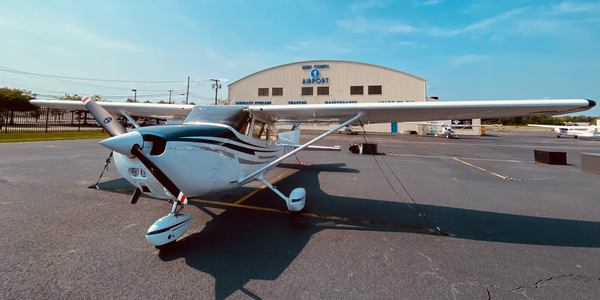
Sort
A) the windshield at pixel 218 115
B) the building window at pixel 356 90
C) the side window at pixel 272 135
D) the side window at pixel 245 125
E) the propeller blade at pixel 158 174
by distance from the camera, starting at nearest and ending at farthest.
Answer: the propeller blade at pixel 158 174 < the windshield at pixel 218 115 < the side window at pixel 245 125 < the side window at pixel 272 135 < the building window at pixel 356 90

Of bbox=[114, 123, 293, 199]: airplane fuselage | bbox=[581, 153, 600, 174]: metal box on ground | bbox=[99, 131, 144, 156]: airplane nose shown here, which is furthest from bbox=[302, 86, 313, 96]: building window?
bbox=[99, 131, 144, 156]: airplane nose

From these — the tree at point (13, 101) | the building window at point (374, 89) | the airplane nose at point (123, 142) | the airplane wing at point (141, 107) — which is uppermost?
the building window at point (374, 89)

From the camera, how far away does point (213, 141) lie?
3492 millimetres

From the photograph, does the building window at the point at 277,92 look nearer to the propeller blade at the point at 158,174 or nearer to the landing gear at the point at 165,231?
the landing gear at the point at 165,231

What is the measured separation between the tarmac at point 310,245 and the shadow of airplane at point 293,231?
0.02 m

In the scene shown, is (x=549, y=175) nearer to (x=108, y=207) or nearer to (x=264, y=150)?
(x=264, y=150)

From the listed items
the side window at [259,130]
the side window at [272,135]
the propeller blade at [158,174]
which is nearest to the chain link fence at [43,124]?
the side window at [272,135]

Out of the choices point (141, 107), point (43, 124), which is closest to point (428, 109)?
point (141, 107)

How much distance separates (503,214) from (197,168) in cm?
552

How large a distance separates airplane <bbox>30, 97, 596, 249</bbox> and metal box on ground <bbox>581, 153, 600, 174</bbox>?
8.04 meters

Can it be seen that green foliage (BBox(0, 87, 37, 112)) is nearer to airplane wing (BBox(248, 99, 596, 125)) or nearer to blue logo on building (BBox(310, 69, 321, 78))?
blue logo on building (BBox(310, 69, 321, 78))

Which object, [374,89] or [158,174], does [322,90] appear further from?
[158,174]

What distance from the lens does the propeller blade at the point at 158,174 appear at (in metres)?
2.61

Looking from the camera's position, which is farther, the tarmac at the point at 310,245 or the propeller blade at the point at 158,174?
the propeller blade at the point at 158,174
